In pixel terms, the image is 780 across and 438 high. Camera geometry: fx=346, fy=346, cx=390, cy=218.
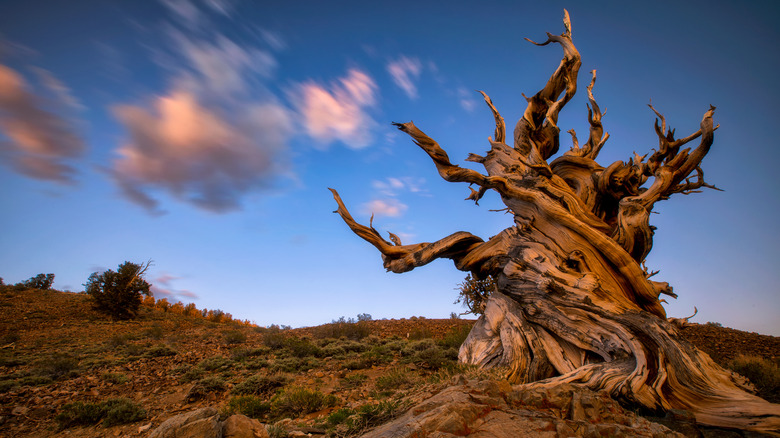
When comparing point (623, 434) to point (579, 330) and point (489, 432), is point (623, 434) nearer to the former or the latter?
point (489, 432)

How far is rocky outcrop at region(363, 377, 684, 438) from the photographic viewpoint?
8.06ft

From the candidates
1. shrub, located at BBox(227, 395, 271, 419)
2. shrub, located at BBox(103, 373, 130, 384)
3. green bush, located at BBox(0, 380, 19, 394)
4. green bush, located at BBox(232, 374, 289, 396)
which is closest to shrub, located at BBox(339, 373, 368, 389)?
green bush, located at BBox(232, 374, 289, 396)

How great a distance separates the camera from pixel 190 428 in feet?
10.5

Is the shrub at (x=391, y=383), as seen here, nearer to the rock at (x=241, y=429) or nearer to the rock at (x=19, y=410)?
the rock at (x=241, y=429)

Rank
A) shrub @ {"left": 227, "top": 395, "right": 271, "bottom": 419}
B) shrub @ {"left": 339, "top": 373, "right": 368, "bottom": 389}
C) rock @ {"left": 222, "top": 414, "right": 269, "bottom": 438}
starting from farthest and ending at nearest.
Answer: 1. shrub @ {"left": 339, "top": 373, "right": 368, "bottom": 389}
2. shrub @ {"left": 227, "top": 395, "right": 271, "bottom": 419}
3. rock @ {"left": 222, "top": 414, "right": 269, "bottom": 438}

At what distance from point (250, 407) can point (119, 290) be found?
17.5m

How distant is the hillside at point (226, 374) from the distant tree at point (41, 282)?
13812 mm

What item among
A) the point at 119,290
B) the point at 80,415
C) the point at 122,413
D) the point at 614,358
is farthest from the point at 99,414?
the point at 119,290

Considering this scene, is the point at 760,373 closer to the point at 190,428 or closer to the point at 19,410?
the point at 190,428

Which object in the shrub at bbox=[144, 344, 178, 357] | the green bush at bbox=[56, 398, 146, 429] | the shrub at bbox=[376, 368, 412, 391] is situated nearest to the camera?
the green bush at bbox=[56, 398, 146, 429]

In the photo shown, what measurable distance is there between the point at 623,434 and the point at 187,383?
8497 mm

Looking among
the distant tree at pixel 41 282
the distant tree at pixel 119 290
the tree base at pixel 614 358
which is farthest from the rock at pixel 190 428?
the distant tree at pixel 41 282

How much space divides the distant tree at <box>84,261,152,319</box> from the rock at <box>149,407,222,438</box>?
60.3ft

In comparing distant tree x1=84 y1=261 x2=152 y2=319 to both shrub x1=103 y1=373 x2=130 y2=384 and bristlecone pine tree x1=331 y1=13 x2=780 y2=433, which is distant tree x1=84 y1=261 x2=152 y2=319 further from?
bristlecone pine tree x1=331 y1=13 x2=780 y2=433
